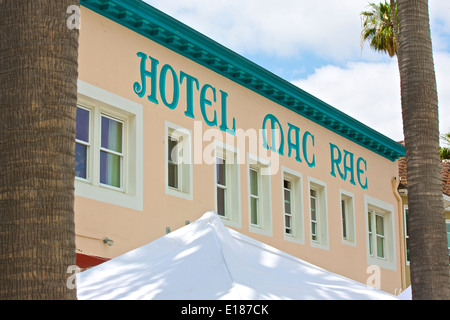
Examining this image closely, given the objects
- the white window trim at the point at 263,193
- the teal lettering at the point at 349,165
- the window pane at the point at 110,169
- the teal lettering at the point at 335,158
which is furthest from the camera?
the teal lettering at the point at 349,165

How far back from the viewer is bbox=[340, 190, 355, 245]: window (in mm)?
19097

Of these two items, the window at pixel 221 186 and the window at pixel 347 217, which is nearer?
the window at pixel 221 186

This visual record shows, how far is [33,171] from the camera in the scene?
17.0 ft

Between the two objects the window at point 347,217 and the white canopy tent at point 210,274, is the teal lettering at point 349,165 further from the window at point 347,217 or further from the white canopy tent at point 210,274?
the white canopy tent at point 210,274

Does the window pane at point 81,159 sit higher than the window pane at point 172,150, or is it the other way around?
the window pane at point 172,150

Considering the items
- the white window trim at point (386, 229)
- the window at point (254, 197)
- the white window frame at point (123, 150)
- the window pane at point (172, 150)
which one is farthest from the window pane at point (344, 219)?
the white window frame at point (123, 150)

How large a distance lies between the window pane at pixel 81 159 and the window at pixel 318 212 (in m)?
7.14

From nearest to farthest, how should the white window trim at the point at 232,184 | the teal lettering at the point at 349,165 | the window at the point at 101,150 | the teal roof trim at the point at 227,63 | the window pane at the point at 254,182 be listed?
the window at the point at 101,150
the teal roof trim at the point at 227,63
the white window trim at the point at 232,184
the window pane at the point at 254,182
the teal lettering at the point at 349,165

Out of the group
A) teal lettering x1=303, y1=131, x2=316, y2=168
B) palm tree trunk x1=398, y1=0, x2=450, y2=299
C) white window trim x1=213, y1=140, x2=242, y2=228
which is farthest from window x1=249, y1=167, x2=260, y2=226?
palm tree trunk x1=398, y1=0, x2=450, y2=299

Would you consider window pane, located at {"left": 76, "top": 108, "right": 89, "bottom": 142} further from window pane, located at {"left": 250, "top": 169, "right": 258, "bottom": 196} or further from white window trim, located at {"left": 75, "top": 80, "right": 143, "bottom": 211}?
window pane, located at {"left": 250, "top": 169, "right": 258, "bottom": 196}

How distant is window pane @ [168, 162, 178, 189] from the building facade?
19 mm

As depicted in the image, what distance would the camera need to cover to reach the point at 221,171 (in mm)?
14875

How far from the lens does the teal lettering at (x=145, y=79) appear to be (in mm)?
12687

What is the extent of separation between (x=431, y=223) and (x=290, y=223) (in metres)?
7.70
